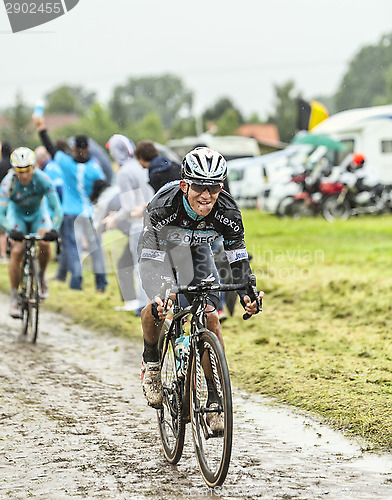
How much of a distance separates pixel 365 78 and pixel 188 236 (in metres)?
123

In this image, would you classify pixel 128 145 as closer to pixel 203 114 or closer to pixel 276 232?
pixel 276 232

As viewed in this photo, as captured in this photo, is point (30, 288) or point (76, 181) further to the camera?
point (76, 181)

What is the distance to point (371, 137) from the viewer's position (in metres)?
28.4

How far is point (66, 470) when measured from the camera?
5172 millimetres

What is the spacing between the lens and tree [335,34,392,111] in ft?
386

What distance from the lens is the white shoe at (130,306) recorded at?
11.4m

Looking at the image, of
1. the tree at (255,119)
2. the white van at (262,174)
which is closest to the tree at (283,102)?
the tree at (255,119)

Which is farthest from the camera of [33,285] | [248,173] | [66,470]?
[248,173]

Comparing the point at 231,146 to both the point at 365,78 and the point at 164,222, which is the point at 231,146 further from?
the point at 365,78

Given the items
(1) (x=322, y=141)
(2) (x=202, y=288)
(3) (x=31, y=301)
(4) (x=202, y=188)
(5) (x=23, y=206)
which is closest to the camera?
(2) (x=202, y=288)

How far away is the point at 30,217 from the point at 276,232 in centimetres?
1183

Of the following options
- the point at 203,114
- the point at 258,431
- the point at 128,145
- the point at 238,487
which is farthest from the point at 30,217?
the point at 203,114

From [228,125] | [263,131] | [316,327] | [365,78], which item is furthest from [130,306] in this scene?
[365,78]

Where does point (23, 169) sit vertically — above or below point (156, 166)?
above
